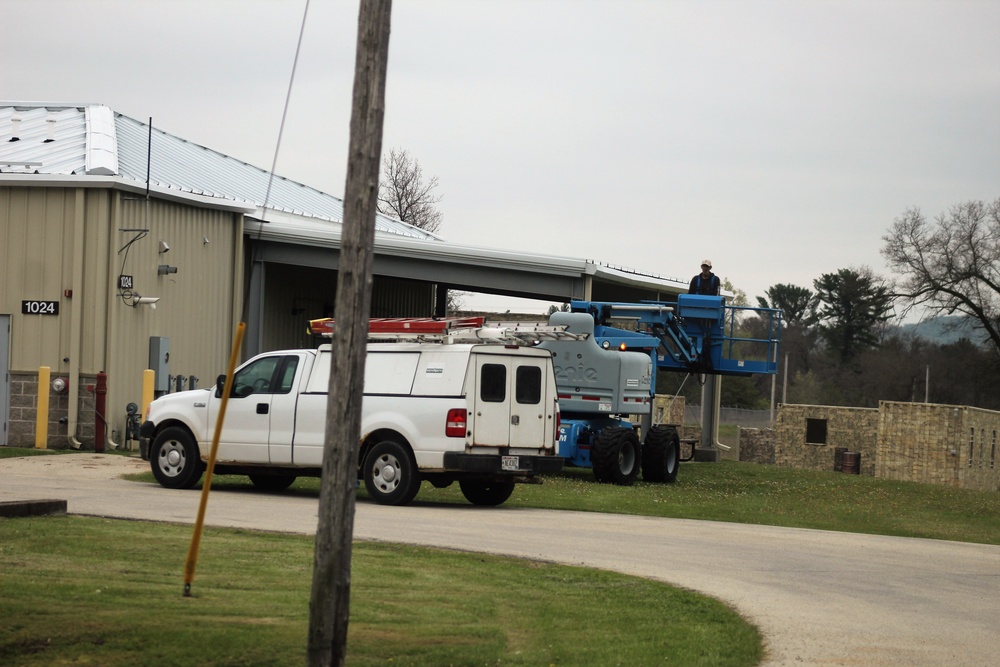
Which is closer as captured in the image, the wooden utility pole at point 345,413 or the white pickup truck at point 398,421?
the wooden utility pole at point 345,413

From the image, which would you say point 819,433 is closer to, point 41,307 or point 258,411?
point 41,307

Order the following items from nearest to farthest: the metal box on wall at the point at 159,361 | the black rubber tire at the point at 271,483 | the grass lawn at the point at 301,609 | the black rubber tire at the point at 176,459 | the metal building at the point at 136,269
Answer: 1. the grass lawn at the point at 301,609
2. the black rubber tire at the point at 176,459
3. the black rubber tire at the point at 271,483
4. the metal building at the point at 136,269
5. the metal box on wall at the point at 159,361

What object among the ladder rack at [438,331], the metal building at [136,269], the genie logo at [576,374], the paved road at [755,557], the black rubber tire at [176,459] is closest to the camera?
the paved road at [755,557]

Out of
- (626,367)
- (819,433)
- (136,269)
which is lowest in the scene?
(819,433)

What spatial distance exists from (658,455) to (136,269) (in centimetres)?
1091

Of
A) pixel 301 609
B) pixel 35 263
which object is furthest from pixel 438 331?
pixel 35 263

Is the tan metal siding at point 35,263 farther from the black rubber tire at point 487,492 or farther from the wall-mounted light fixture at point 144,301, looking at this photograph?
the black rubber tire at point 487,492

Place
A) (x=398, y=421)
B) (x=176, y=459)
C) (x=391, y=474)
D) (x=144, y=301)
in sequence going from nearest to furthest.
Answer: (x=398, y=421)
(x=391, y=474)
(x=176, y=459)
(x=144, y=301)

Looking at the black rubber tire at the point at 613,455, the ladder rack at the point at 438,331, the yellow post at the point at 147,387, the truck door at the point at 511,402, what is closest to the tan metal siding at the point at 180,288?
the yellow post at the point at 147,387

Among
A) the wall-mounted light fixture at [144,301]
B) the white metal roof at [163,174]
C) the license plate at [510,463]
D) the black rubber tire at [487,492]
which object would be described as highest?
the white metal roof at [163,174]

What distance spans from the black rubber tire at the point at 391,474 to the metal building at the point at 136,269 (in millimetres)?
4880

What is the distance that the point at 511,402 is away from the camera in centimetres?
1683

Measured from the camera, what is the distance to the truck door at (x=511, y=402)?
54.6ft

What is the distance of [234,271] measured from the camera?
95.6ft
